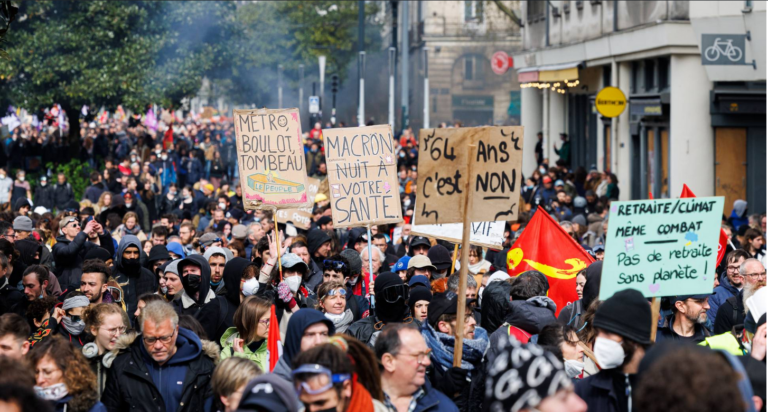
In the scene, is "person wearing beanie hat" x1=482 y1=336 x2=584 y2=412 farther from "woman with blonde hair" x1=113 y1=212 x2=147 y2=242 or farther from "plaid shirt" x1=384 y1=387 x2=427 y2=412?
"woman with blonde hair" x1=113 y1=212 x2=147 y2=242

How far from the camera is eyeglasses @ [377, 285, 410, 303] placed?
285 inches

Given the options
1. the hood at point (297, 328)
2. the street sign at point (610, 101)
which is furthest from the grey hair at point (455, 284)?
the street sign at point (610, 101)

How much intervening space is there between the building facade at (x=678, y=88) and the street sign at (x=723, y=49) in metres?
0.02

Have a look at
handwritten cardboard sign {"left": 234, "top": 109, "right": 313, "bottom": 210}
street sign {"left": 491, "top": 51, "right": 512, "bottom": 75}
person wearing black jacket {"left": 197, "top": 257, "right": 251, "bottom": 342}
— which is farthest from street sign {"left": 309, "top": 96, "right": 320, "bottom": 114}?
person wearing black jacket {"left": 197, "top": 257, "right": 251, "bottom": 342}

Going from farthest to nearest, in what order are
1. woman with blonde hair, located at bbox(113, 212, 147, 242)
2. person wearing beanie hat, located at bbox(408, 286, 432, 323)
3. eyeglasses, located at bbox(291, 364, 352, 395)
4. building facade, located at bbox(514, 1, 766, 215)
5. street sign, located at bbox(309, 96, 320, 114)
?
street sign, located at bbox(309, 96, 320, 114) < building facade, located at bbox(514, 1, 766, 215) < woman with blonde hair, located at bbox(113, 212, 147, 242) < person wearing beanie hat, located at bbox(408, 286, 432, 323) < eyeglasses, located at bbox(291, 364, 352, 395)

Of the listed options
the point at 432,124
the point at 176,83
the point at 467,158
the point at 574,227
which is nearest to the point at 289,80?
the point at 432,124

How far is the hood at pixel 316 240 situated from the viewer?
1148 cm

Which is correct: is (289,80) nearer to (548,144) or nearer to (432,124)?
(432,124)

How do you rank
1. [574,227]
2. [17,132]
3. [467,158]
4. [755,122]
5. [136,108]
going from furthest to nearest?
Result: [17,132] < [136,108] < [755,122] < [574,227] < [467,158]

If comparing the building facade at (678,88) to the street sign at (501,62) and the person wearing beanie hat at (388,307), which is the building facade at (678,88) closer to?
the street sign at (501,62)

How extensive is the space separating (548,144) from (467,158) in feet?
93.6

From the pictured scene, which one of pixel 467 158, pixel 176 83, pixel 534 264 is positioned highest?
pixel 176 83

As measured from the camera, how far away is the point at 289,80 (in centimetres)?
6425

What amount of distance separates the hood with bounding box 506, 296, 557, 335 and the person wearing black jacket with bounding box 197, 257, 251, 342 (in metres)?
2.21
